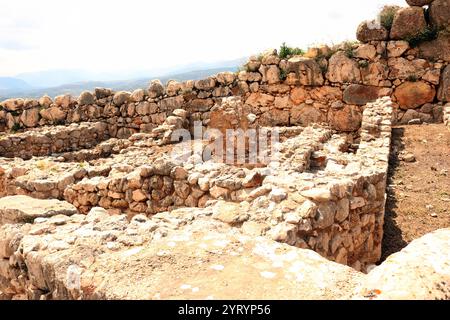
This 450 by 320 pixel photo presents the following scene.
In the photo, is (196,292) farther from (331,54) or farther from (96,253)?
(331,54)

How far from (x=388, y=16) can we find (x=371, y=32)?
2.65ft

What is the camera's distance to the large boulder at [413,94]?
13.1 metres

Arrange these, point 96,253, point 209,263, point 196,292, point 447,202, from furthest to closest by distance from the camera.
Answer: point 447,202 → point 96,253 → point 209,263 → point 196,292

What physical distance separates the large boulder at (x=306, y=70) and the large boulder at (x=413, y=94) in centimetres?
276

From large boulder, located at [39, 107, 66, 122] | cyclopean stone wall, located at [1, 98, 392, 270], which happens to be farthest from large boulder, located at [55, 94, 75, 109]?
cyclopean stone wall, located at [1, 98, 392, 270]

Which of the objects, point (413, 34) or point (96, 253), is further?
point (413, 34)

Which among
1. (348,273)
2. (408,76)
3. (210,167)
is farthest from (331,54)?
(348,273)

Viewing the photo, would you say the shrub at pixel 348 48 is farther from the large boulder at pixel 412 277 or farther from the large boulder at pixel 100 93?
the large boulder at pixel 412 277

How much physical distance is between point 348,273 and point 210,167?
10.8 ft

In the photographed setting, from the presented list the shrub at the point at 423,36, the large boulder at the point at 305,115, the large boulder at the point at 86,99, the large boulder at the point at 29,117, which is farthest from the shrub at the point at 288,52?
the large boulder at the point at 29,117

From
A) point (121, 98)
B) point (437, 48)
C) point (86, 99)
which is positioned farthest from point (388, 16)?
point (86, 99)

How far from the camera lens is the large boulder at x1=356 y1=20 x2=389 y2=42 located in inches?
528

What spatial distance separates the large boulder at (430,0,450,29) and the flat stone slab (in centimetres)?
1342
